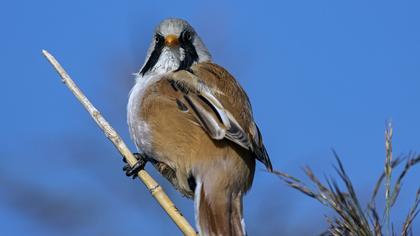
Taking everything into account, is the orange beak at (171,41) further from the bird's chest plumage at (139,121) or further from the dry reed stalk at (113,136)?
the dry reed stalk at (113,136)

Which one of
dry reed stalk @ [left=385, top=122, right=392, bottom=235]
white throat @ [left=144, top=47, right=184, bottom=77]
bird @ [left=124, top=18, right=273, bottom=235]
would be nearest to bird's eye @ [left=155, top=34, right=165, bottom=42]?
white throat @ [left=144, top=47, right=184, bottom=77]

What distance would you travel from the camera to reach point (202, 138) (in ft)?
12.0

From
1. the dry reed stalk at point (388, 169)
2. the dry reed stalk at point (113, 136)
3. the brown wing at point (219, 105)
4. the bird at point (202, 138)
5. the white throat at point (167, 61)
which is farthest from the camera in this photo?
the white throat at point (167, 61)

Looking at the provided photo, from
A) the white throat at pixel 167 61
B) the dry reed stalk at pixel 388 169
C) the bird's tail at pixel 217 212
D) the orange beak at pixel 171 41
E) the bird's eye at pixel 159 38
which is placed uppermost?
the bird's eye at pixel 159 38

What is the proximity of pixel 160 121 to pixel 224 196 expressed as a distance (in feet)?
2.12

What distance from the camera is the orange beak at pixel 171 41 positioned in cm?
437

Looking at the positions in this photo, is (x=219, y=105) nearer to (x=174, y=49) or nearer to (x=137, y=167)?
(x=137, y=167)

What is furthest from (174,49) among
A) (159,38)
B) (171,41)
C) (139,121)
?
(139,121)

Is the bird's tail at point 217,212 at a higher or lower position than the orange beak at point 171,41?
lower

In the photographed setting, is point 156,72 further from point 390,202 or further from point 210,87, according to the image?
point 390,202

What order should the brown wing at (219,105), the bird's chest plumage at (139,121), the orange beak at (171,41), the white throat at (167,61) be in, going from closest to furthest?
the brown wing at (219,105)
the bird's chest plumage at (139,121)
the white throat at (167,61)
the orange beak at (171,41)

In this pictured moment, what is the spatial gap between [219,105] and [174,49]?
801 mm

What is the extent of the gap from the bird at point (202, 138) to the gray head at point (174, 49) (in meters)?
0.10

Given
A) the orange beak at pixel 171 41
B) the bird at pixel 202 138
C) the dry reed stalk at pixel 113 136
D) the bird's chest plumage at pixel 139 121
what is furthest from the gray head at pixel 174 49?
the dry reed stalk at pixel 113 136
